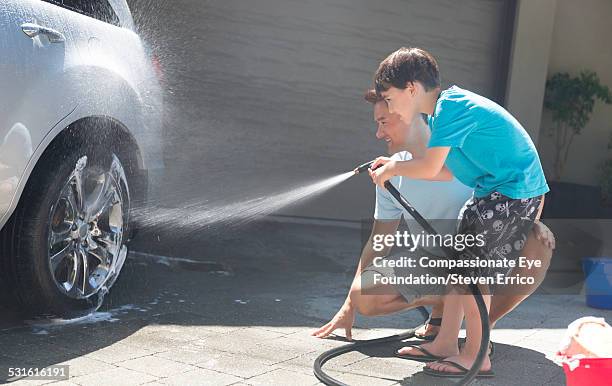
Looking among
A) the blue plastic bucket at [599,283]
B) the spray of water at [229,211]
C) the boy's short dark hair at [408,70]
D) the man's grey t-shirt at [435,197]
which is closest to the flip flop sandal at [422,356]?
the man's grey t-shirt at [435,197]

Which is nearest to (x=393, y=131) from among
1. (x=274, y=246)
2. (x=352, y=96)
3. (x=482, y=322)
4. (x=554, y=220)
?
(x=482, y=322)

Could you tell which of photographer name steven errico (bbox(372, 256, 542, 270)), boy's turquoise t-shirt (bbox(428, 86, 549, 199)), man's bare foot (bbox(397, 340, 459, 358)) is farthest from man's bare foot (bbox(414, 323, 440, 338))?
boy's turquoise t-shirt (bbox(428, 86, 549, 199))

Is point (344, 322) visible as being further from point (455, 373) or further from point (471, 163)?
point (471, 163)

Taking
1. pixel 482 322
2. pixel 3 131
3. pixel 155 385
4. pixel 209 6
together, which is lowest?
pixel 155 385

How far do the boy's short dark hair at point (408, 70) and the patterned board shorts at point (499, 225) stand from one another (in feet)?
1.94

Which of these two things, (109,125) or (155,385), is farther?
(109,125)

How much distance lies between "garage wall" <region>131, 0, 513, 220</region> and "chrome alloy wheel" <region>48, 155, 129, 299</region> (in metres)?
3.14

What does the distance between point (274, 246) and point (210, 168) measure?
1223mm

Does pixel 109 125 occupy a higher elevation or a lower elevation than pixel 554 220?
higher

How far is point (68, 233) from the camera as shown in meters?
4.07

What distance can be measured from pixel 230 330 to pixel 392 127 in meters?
1.33

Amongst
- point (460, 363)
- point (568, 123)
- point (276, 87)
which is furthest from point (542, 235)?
point (568, 123)

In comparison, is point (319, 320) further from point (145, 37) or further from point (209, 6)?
point (209, 6)

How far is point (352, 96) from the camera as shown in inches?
314
